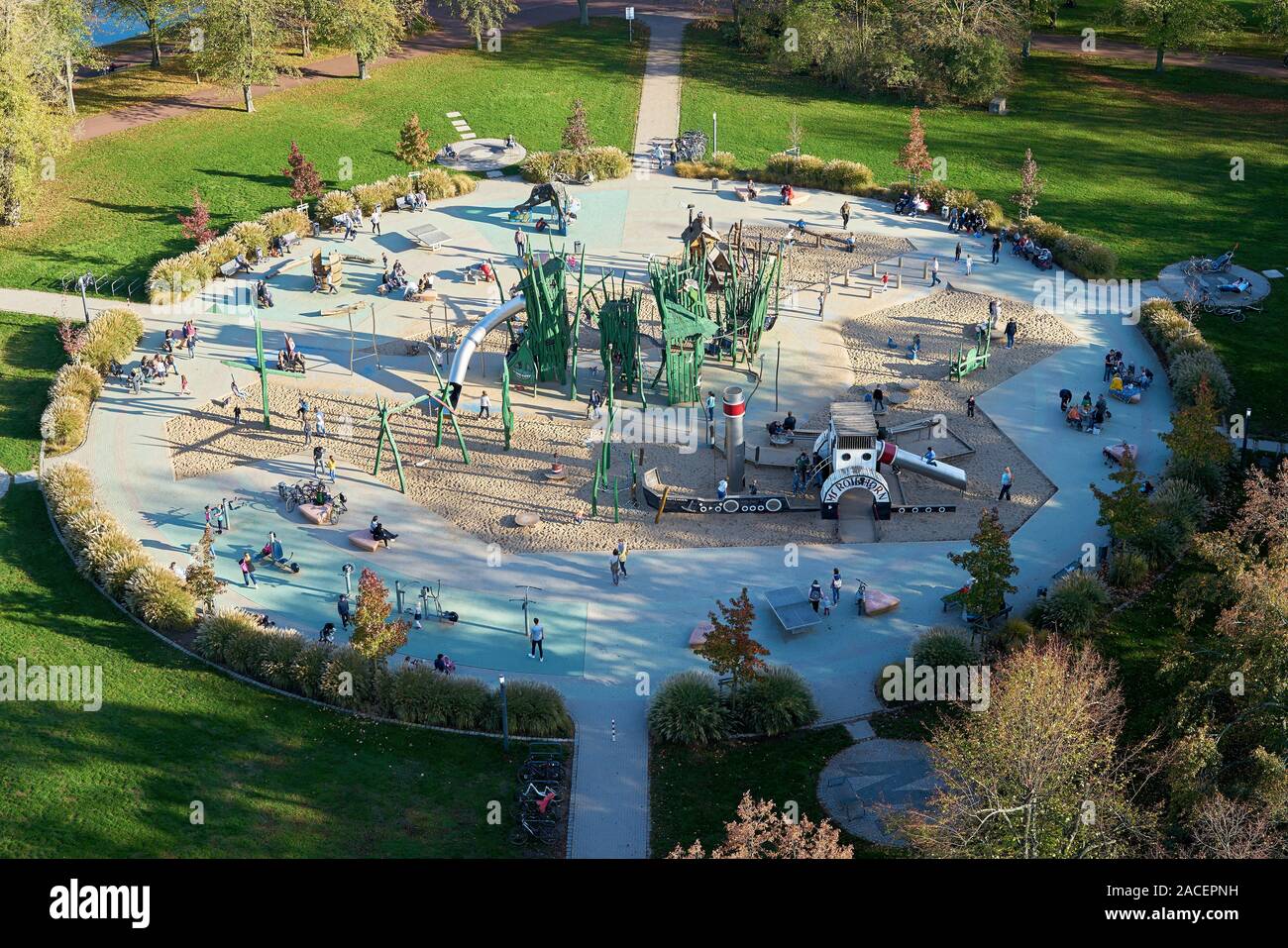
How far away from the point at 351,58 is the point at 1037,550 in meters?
66.9

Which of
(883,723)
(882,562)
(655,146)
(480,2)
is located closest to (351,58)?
(480,2)

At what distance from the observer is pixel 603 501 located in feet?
175

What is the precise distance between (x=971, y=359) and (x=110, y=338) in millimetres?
38104

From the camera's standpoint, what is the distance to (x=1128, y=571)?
47875mm

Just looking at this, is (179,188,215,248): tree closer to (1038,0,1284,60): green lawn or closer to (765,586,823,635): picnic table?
(765,586,823,635): picnic table

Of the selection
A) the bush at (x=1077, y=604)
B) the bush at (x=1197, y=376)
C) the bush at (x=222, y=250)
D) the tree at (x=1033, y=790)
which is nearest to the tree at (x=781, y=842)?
the tree at (x=1033, y=790)

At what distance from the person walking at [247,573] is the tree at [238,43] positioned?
149 feet

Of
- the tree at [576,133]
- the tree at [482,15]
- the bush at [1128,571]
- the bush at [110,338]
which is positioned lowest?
the bush at [1128,571]

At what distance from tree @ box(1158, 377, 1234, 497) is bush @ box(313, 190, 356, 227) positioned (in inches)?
1738

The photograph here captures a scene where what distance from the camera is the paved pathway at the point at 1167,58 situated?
312 feet

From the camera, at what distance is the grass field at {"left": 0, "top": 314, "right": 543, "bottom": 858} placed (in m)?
37.6

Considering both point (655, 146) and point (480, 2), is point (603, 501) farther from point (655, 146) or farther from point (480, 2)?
point (480, 2)

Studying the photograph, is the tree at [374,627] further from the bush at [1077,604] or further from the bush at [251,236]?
the bush at [251,236]

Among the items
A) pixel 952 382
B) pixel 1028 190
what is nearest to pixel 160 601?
pixel 952 382
